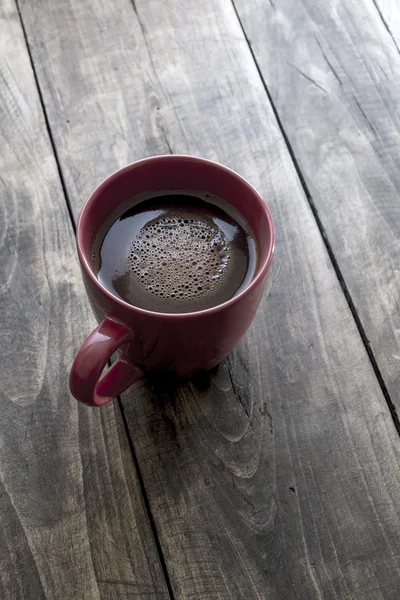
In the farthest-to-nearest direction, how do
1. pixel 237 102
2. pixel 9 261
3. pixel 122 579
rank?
→ 1. pixel 237 102
2. pixel 9 261
3. pixel 122 579

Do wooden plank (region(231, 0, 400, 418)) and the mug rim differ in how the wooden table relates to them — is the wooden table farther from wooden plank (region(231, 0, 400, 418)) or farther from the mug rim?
the mug rim

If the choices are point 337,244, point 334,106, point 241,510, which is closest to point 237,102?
point 334,106

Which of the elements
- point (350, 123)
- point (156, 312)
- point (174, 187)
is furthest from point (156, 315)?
point (350, 123)

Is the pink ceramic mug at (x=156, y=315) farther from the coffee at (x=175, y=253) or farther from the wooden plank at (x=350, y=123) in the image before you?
the wooden plank at (x=350, y=123)

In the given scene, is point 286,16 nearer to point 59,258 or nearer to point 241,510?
point 59,258

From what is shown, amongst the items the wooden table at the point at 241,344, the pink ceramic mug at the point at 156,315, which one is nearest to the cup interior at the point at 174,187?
the pink ceramic mug at the point at 156,315
